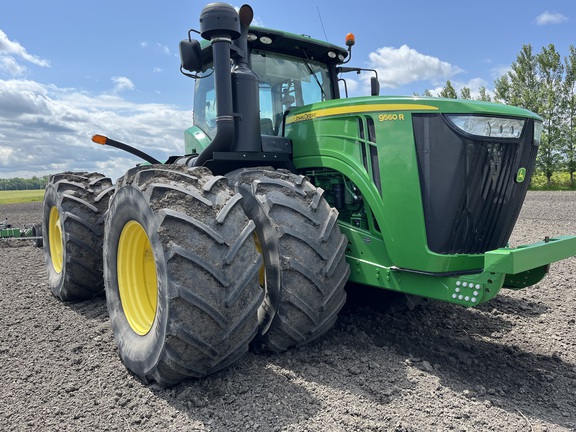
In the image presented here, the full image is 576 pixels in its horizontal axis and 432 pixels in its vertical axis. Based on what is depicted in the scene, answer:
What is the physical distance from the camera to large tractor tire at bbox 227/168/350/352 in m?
3.16

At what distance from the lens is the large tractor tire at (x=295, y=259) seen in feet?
10.4

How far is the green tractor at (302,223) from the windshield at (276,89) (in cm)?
48

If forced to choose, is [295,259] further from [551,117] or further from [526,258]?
[551,117]

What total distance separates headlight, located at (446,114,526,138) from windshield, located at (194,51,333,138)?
1.77 metres

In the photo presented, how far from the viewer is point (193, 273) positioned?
8.89 ft

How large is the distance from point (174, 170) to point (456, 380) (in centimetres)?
233

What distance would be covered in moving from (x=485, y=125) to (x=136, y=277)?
8.73 feet

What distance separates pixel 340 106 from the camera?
3.67 m

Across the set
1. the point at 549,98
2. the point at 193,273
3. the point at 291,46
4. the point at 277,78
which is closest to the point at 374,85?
the point at 291,46

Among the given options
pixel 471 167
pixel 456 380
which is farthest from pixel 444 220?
pixel 456 380

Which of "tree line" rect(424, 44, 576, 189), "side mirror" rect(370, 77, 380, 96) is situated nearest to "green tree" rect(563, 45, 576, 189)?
"tree line" rect(424, 44, 576, 189)

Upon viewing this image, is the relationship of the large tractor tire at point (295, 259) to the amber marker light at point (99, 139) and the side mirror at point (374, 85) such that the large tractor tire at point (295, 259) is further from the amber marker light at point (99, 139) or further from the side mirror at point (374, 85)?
the amber marker light at point (99, 139)

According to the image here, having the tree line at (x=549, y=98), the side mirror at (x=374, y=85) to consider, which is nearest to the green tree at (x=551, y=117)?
the tree line at (x=549, y=98)

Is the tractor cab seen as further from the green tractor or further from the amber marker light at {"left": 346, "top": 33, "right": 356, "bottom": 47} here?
the green tractor
